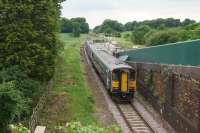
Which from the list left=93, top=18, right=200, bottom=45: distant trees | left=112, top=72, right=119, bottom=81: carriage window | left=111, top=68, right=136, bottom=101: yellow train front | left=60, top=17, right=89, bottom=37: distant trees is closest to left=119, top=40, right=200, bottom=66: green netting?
left=111, top=68, right=136, bottom=101: yellow train front

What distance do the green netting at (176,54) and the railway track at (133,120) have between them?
146 inches

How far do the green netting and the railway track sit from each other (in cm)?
372

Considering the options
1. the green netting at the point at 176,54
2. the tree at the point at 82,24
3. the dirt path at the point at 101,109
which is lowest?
the tree at the point at 82,24

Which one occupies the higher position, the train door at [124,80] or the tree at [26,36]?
the tree at [26,36]

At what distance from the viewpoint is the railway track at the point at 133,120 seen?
85.2ft

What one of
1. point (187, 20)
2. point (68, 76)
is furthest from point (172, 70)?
point (187, 20)

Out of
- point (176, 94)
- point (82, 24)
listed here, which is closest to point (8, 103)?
point (176, 94)

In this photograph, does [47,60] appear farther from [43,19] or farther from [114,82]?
[114,82]

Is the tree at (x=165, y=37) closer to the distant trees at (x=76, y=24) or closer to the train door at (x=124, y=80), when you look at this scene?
the train door at (x=124, y=80)

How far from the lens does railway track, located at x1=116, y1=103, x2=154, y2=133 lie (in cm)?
2598

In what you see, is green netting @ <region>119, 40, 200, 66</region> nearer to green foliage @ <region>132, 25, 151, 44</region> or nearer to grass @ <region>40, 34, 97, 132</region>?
grass @ <region>40, 34, 97, 132</region>

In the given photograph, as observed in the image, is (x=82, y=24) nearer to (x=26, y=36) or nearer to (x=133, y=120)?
(x=26, y=36)

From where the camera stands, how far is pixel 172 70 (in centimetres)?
2783

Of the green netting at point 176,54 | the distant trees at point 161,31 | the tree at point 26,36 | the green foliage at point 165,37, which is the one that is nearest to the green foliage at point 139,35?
the distant trees at point 161,31
